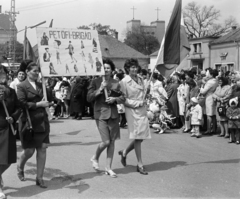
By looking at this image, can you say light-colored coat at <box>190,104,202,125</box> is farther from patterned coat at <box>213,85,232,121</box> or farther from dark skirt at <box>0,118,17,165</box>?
dark skirt at <box>0,118,17,165</box>

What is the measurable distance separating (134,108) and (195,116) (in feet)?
15.5

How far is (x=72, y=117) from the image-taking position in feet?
54.5

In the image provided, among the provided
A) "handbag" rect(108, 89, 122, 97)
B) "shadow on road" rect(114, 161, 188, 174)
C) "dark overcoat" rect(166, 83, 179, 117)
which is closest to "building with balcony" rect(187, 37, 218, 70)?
"dark overcoat" rect(166, 83, 179, 117)

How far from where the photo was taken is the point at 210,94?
11.5 m

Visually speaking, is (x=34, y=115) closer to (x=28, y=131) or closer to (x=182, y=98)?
(x=28, y=131)

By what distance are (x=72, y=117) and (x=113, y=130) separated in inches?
392

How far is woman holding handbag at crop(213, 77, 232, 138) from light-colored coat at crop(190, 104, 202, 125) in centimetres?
50

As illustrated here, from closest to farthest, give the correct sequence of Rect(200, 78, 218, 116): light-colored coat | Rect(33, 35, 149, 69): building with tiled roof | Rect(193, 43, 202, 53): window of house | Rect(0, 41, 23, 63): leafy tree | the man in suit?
1. the man in suit
2. Rect(200, 78, 218, 116): light-colored coat
3. Rect(193, 43, 202, 53): window of house
4. Rect(0, 41, 23, 63): leafy tree
5. Rect(33, 35, 149, 69): building with tiled roof

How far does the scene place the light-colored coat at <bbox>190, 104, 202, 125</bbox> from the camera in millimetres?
11211

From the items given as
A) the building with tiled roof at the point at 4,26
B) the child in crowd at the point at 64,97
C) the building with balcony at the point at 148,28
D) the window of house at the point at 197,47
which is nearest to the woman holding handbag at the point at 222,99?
the child in crowd at the point at 64,97

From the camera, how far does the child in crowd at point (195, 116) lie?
11.2m

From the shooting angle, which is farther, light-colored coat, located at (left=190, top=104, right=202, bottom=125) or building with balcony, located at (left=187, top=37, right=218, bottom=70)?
building with balcony, located at (left=187, top=37, right=218, bottom=70)

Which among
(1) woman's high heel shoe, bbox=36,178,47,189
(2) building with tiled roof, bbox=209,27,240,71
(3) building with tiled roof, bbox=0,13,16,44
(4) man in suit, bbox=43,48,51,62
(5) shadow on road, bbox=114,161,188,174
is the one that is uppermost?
(3) building with tiled roof, bbox=0,13,16,44

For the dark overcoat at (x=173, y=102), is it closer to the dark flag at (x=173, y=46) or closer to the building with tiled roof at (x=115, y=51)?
the dark flag at (x=173, y=46)
